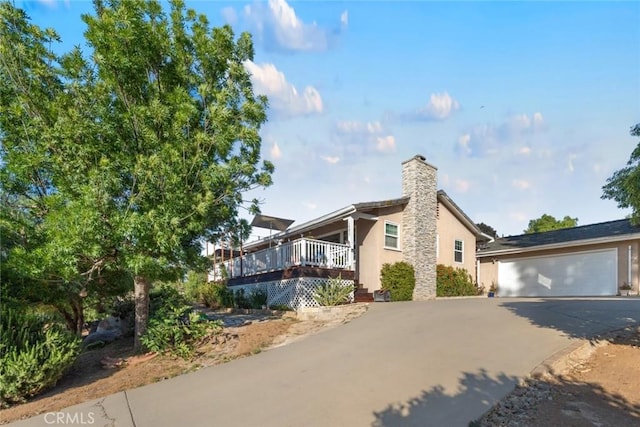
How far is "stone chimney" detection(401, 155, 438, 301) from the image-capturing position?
647 inches

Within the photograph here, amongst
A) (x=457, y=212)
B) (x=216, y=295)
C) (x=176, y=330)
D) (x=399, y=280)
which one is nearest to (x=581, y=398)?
(x=176, y=330)

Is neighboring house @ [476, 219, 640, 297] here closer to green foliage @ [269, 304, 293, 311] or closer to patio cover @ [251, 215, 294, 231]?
patio cover @ [251, 215, 294, 231]

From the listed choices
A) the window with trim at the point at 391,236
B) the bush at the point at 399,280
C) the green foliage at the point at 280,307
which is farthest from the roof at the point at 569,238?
the green foliage at the point at 280,307

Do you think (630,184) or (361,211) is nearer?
(630,184)

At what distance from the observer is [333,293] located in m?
13.1

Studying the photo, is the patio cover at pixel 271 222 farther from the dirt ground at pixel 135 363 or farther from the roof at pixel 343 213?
the dirt ground at pixel 135 363

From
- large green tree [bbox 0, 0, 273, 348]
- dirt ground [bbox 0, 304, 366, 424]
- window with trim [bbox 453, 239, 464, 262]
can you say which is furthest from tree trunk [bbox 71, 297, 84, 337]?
window with trim [bbox 453, 239, 464, 262]

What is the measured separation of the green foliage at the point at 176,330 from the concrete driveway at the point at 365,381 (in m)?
1.51

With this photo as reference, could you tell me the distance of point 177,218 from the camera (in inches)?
280

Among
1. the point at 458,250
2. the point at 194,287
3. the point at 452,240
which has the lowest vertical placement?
the point at 194,287

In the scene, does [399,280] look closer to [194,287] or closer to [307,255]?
[307,255]

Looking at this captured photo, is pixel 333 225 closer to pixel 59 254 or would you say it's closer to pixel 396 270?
pixel 396 270

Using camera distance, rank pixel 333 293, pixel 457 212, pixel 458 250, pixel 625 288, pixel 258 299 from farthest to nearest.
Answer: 1. pixel 458 250
2. pixel 457 212
3. pixel 625 288
4. pixel 258 299
5. pixel 333 293

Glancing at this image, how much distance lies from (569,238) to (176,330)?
1873cm
